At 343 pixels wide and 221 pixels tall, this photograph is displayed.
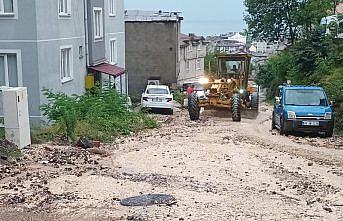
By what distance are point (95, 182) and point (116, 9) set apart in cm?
2494

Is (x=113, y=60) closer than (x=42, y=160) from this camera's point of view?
No

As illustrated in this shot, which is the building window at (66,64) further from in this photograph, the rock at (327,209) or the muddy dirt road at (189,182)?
the rock at (327,209)

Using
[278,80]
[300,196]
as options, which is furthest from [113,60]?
[300,196]

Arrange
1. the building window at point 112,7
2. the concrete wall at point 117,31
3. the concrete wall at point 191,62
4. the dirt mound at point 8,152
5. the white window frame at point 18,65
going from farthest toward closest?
the concrete wall at point 191,62
the building window at point 112,7
the concrete wall at point 117,31
the white window frame at point 18,65
the dirt mound at point 8,152

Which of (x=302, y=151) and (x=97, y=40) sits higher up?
(x=97, y=40)

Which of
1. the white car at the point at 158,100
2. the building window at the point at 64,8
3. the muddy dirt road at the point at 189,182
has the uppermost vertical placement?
the building window at the point at 64,8

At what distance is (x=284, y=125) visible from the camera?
19250 mm

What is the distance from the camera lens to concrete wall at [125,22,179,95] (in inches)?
1927

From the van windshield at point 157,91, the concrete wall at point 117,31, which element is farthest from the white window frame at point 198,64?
the van windshield at point 157,91

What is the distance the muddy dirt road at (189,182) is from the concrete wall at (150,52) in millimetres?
32502

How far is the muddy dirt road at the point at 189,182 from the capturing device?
28.4 ft

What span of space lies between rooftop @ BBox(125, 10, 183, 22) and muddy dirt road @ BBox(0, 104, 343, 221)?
32857mm

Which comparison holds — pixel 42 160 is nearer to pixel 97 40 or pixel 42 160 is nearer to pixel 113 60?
pixel 97 40

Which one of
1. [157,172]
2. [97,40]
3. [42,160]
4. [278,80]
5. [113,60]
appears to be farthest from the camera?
[278,80]
